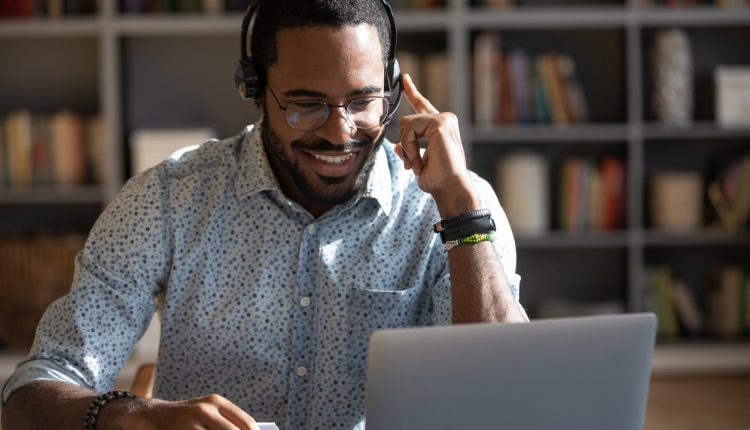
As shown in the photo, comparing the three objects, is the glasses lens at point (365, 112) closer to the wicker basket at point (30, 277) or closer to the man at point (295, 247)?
the man at point (295, 247)

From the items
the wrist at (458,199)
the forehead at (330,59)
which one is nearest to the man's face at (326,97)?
the forehead at (330,59)

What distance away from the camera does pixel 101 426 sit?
1.27 meters

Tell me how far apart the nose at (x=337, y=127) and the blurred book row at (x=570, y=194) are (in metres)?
2.31

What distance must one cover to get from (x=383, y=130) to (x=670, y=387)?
236cm

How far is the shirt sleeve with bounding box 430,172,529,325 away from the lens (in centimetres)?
157

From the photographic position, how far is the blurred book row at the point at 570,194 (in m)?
3.81

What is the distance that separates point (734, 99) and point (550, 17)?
0.78 meters

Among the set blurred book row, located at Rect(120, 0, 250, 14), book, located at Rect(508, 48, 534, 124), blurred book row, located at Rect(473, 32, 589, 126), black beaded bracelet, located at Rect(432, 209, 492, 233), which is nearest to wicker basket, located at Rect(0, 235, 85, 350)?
blurred book row, located at Rect(120, 0, 250, 14)

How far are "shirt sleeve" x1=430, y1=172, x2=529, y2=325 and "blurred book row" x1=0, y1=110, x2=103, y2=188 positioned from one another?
248cm

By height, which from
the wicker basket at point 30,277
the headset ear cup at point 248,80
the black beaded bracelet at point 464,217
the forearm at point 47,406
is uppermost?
the headset ear cup at point 248,80

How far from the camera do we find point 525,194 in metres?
3.81

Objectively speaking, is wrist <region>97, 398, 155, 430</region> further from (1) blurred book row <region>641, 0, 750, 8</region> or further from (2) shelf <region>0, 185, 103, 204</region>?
(1) blurred book row <region>641, 0, 750, 8</region>

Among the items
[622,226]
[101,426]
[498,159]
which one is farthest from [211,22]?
[101,426]

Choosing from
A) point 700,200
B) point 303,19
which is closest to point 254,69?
point 303,19
